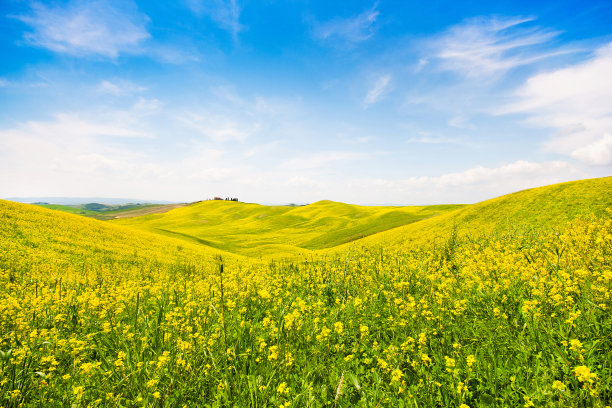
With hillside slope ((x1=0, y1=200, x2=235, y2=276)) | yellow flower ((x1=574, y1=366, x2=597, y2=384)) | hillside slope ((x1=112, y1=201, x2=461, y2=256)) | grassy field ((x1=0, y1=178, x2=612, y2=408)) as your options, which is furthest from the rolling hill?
yellow flower ((x1=574, y1=366, x2=597, y2=384))


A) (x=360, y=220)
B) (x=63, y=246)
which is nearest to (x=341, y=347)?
(x=63, y=246)

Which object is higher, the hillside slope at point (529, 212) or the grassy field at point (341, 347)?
the hillside slope at point (529, 212)

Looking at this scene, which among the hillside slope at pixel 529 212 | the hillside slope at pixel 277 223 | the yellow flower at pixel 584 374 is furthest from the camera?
the hillside slope at pixel 277 223

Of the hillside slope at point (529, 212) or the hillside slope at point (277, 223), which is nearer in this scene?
the hillside slope at point (529, 212)

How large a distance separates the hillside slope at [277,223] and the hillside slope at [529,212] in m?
23.5

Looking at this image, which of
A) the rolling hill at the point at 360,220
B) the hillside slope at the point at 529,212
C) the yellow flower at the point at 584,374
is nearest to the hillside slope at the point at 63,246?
the yellow flower at the point at 584,374

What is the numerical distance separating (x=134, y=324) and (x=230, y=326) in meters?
2.35

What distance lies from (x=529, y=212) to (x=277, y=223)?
7766 cm

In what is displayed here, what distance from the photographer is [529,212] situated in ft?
89.8

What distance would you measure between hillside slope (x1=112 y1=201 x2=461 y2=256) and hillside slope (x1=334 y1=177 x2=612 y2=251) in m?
23.5

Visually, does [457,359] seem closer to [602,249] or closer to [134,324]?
[134,324]

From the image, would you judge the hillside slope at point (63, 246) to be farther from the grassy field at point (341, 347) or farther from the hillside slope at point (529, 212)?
the hillside slope at point (529, 212)

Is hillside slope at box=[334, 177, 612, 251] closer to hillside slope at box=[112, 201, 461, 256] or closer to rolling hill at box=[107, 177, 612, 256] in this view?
rolling hill at box=[107, 177, 612, 256]

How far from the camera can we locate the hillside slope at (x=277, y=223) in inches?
2451
